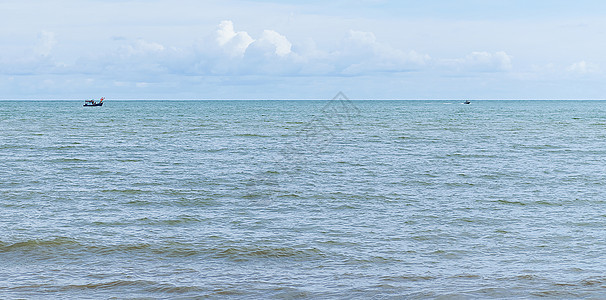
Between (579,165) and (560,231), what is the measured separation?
586 inches

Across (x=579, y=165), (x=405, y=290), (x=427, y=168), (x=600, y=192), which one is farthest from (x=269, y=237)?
(x=579, y=165)

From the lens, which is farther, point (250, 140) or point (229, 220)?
point (250, 140)

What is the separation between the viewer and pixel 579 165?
2881 cm

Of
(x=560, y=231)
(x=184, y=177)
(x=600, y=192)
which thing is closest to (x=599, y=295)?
(x=560, y=231)

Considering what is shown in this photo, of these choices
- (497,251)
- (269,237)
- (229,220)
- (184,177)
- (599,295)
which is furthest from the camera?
(184,177)

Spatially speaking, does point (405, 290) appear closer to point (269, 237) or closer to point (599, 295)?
point (599, 295)

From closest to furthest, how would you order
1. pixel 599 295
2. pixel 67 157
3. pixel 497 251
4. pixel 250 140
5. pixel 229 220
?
pixel 599 295
pixel 497 251
pixel 229 220
pixel 67 157
pixel 250 140

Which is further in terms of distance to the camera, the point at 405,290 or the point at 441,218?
the point at 441,218

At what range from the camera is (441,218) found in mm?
16969

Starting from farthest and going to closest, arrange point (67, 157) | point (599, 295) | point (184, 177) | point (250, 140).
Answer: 1. point (250, 140)
2. point (67, 157)
3. point (184, 177)
4. point (599, 295)

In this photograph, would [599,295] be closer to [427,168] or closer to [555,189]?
[555,189]

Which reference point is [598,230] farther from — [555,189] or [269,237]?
[269,237]

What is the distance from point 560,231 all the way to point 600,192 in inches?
265

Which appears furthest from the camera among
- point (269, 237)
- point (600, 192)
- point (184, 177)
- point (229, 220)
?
point (184, 177)
